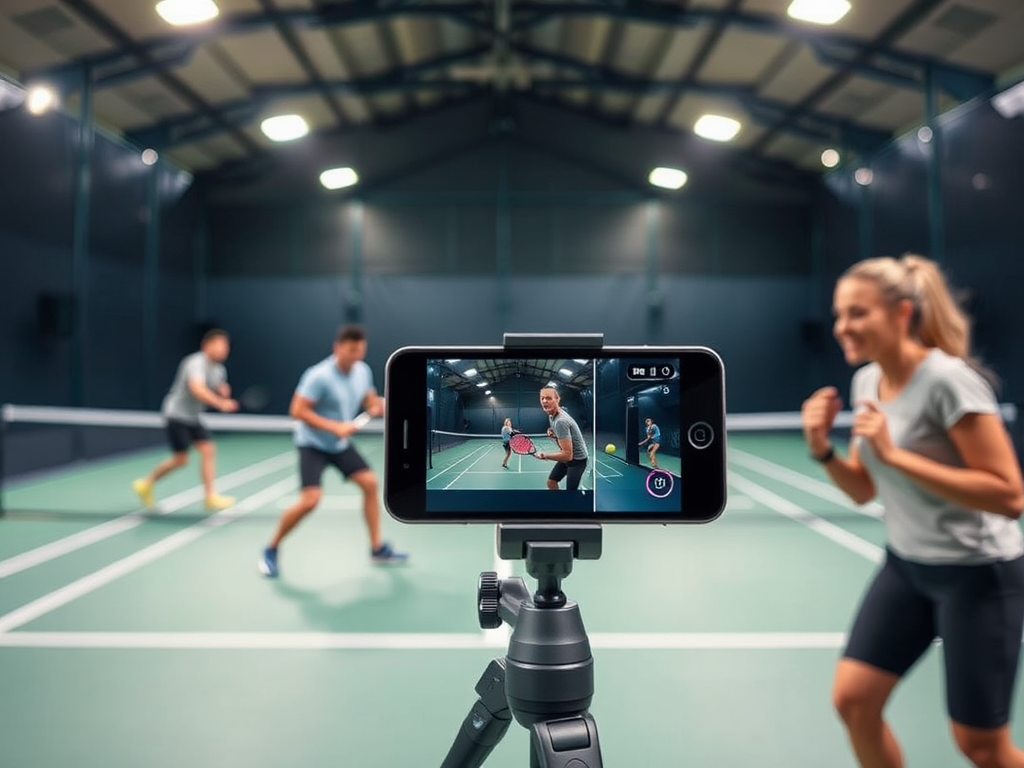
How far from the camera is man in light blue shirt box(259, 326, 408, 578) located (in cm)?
489

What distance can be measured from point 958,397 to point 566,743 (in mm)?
1256

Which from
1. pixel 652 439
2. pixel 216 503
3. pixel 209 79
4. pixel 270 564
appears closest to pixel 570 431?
pixel 652 439

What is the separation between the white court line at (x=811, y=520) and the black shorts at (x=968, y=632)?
3989mm

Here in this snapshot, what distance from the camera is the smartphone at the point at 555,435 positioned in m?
1.12

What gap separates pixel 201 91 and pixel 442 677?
12945 mm

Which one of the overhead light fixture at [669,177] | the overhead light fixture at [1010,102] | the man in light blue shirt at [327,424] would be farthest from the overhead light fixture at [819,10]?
the man in light blue shirt at [327,424]

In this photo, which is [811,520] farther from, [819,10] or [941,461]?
[819,10]

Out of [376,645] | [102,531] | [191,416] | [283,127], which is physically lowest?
[376,645]

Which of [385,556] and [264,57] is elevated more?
[264,57]

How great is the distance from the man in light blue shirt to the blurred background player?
381 centimetres

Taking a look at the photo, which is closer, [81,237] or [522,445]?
[522,445]

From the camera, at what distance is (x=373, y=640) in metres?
3.85

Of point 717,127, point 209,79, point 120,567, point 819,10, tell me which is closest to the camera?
point 120,567

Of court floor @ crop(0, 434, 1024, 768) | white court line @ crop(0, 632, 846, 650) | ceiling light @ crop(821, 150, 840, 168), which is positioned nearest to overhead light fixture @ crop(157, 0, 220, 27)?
court floor @ crop(0, 434, 1024, 768)
